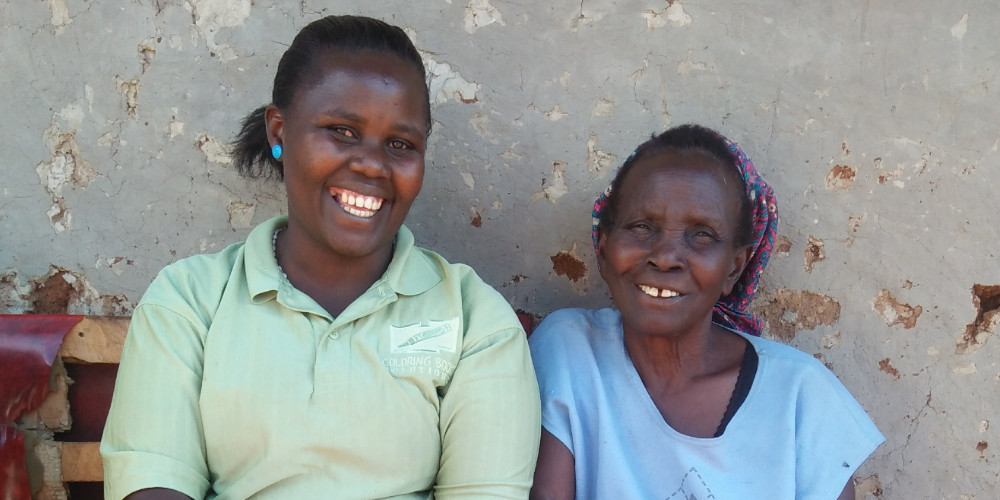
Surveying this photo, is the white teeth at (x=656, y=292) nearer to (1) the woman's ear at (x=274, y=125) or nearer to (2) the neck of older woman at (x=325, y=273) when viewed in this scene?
(2) the neck of older woman at (x=325, y=273)

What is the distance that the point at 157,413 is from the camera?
175cm

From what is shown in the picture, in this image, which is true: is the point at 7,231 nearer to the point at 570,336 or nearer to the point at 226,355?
the point at 226,355

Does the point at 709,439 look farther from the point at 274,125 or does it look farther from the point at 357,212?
the point at 274,125

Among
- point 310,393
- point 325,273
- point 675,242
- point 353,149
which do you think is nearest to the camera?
point 310,393

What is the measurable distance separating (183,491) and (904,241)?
6.76ft

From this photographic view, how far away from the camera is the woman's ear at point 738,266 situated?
2.26 meters

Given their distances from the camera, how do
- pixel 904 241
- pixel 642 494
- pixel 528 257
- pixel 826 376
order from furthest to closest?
pixel 528 257
pixel 904 241
pixel 826 376
pixel 642 494

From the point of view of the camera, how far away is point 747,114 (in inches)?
102

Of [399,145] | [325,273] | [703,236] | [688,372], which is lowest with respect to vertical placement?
[688,372]

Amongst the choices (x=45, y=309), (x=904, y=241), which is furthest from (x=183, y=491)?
(x=904, y=241)

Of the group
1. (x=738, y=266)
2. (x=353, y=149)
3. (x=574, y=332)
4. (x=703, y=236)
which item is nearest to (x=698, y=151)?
(x=703, y=236)

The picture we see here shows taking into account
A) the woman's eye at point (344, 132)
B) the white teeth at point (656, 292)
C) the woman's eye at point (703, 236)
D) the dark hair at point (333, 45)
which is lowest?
the white teeth at point (656, 292)

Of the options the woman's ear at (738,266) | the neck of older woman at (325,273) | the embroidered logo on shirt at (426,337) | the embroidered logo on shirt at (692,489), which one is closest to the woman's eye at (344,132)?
the neck of older woman at (325,273)

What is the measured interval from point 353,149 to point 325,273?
1.04ft
